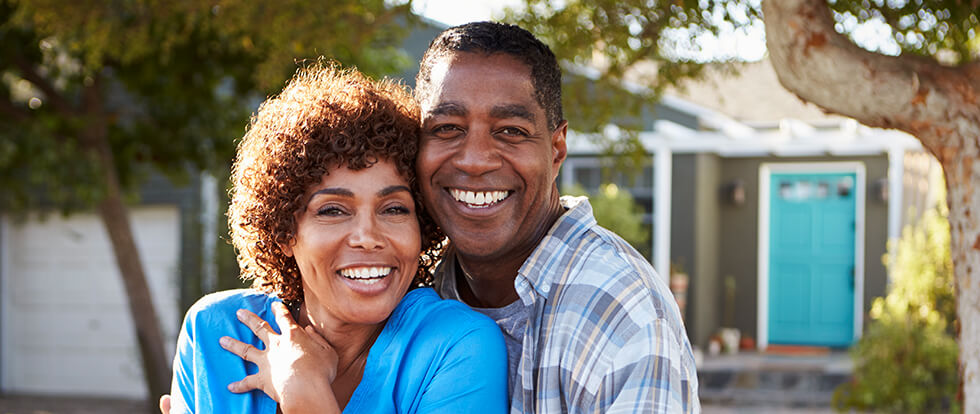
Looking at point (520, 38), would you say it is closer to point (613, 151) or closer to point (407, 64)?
point (613, 151)

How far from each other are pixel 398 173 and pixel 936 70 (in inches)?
74.2

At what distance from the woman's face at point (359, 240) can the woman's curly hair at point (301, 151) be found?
0.11 ft

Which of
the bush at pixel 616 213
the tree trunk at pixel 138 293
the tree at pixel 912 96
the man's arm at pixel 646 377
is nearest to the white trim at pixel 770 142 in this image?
the bush at pixel 616 213

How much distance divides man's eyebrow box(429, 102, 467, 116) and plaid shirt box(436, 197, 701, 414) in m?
0.40

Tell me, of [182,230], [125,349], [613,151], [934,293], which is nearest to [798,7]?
[613,151]

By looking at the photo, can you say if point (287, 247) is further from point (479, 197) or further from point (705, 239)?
point (705, 239)

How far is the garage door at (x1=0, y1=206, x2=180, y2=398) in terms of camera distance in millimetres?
11352

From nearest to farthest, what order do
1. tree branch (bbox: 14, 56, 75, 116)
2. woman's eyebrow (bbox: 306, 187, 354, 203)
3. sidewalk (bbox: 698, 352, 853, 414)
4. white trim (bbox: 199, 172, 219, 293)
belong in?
1. woman's eyebrow (bbox: 306, 187, 354, 203)
2. tree branch (bbox: 14, 56, 75, 116)
3. white trim (bbox: 199, 172, 219, 293)
4. sidewalk (bbox: 698, 352, 853, 414)

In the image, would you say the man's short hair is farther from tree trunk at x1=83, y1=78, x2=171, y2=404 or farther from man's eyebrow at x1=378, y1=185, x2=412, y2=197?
tree trunk at x1=83, y1=78, x2=171, y2=404

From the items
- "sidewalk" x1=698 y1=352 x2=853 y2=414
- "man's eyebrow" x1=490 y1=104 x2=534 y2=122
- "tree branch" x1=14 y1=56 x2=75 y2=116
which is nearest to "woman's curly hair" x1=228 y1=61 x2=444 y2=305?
"man's eyebrow" x1=490 y1=104 x2=534 y2=122

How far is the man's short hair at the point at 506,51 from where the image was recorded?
96.2 inches

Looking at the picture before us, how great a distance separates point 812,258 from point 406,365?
1224cm

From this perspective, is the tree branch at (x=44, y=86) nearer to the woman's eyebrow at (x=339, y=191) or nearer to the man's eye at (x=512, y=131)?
the woman's eyebrow at (x=339, y=191)

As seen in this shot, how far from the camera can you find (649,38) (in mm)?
5426
